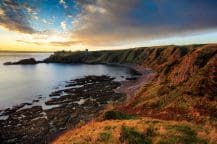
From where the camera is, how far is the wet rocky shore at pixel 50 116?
41.9m

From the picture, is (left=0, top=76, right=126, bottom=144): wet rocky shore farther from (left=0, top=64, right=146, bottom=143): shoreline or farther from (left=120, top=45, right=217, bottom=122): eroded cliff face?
(left=120, top=45, right=217, bottom=122): eroded cliff face

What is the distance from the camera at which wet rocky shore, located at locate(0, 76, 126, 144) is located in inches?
1651

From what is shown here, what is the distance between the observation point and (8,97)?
7462 cm

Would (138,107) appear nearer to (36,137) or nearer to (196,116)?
(196,116)

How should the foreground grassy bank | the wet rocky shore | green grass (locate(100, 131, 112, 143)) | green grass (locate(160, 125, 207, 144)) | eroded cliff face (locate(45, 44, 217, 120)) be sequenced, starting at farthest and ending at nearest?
1. eroded cliff face (locate(45, 44, 217, 120))
2. the wet rocky shore
3. the foreground grassy bank
4. green grass (locate(100, 131, 112, 143))
5. green grass (locate(160, 125, 207, 144))

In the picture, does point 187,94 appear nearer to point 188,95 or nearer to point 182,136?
point 188,95

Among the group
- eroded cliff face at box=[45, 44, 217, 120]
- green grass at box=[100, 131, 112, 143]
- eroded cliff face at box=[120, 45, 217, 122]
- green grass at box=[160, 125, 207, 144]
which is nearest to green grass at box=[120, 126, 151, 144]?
green grass at box=[100, 131, 112, 143]

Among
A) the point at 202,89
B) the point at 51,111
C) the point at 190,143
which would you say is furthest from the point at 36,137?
the point at 202,89

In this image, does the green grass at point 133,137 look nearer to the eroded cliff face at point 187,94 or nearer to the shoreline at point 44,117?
the eroded cliff face at point 187,94

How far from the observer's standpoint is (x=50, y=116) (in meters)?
52.7

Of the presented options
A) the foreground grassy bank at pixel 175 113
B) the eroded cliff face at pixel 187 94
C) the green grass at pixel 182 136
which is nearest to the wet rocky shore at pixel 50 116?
the foreground grassy bank at pixel 175 113

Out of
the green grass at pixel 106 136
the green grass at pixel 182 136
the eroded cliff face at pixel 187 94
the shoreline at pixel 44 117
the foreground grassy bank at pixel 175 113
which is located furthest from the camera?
the eroded cliff face at pixel 187 94

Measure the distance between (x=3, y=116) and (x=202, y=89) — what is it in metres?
41.8

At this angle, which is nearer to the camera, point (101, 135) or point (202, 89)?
point (101, 135)
